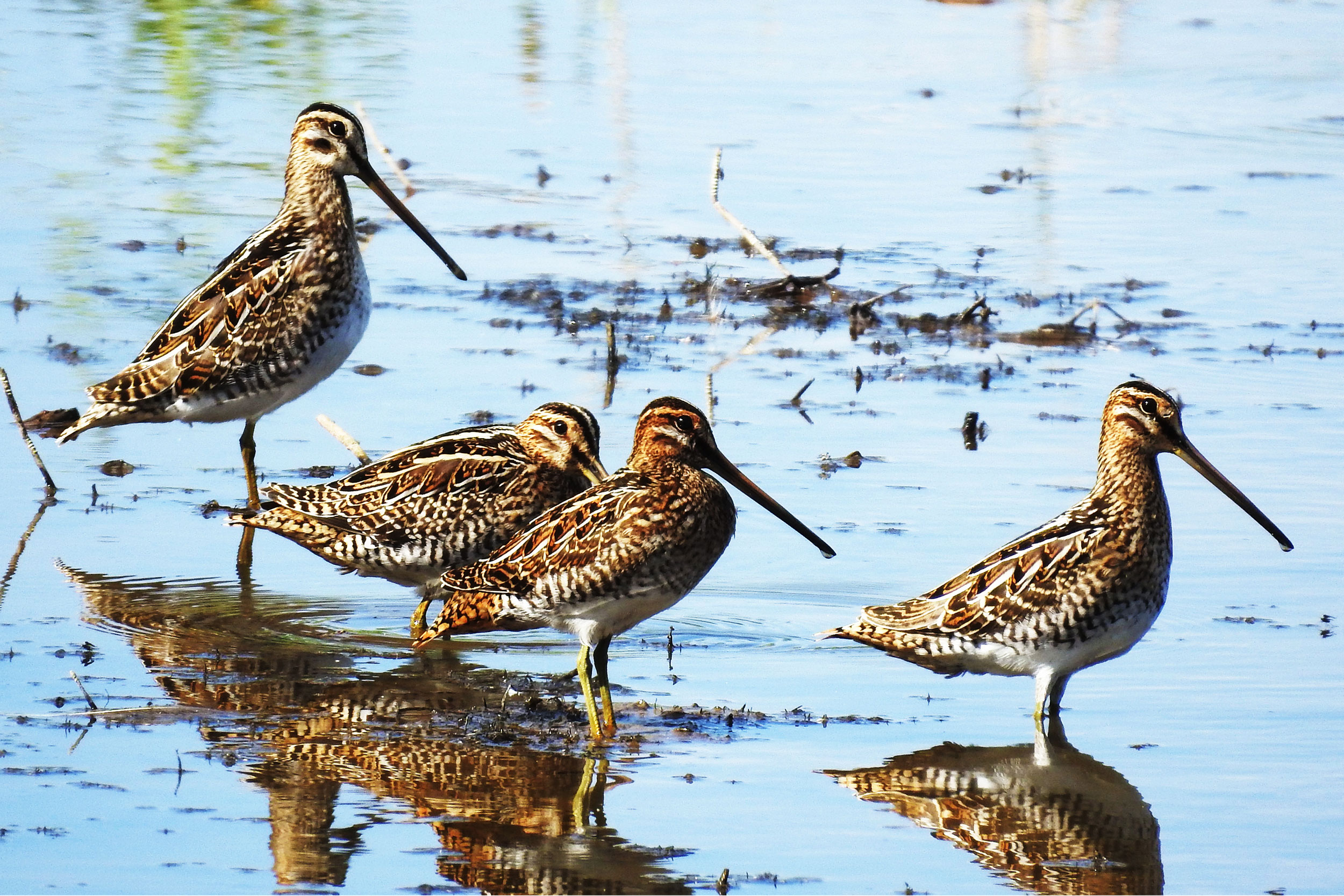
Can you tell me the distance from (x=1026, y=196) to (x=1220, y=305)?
263 centimetres

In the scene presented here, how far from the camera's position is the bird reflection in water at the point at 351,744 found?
5.62 metres

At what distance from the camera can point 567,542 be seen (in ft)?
22.6

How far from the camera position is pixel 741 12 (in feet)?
68.9

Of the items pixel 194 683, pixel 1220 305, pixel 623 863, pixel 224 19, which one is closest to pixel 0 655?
pixel 194 683

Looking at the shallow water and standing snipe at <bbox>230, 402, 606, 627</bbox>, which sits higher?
standing snipe at <bbox>230, 402, 606, 627</bbox>

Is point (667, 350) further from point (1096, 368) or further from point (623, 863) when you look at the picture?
point (623, 863)

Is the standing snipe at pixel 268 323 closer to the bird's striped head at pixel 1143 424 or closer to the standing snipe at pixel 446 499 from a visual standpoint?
the standing snipe at pixel 446 499

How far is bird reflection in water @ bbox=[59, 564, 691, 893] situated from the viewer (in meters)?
5.62

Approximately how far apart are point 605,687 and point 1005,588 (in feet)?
4.34

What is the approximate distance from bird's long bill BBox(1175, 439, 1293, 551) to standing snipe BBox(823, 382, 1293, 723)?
0.71ft

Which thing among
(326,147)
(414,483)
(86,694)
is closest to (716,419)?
(326,147)

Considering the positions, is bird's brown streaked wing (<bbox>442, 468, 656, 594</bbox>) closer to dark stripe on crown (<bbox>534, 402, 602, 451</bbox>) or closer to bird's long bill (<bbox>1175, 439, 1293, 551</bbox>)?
dark stripe on crown (<bbox>534, 402, 602, 451</bbox>)

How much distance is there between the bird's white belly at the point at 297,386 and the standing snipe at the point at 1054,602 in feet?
9.67

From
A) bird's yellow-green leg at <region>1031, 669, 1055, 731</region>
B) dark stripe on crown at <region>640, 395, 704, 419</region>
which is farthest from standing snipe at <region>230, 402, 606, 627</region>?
bird's yellow-green leg at <region>1031, 669, 1055, 731</region>
